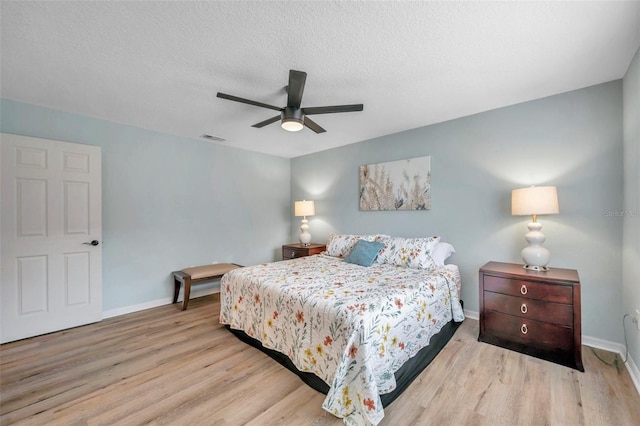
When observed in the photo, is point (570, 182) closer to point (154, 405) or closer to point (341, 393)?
point (341, 393)

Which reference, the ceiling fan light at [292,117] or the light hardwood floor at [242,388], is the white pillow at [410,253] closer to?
the light hardwood floor at [242,388]

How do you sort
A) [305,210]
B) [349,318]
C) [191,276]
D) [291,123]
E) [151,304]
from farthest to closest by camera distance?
[305,210] → [151,304] → [191,276] → [291,123] → [349,318]

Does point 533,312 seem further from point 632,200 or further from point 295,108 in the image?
point 295,108

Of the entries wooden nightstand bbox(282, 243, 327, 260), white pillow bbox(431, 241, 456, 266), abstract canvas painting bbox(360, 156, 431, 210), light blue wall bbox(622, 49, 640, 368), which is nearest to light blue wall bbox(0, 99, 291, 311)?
wooden nightstand bbox(282, 243, 327, 260)

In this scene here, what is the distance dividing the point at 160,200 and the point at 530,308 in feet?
14.5

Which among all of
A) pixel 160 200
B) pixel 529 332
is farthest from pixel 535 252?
pixel 160 200

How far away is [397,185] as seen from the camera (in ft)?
12.1

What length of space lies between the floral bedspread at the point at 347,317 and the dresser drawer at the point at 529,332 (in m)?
0.38

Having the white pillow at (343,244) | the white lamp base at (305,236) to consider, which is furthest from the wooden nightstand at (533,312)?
the white lamp base at (305,236)

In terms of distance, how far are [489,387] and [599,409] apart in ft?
1.92

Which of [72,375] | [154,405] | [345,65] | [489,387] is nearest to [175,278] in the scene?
[72,375]

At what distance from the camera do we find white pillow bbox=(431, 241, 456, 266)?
294 centimetres

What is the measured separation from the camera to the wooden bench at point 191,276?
342 centimetres

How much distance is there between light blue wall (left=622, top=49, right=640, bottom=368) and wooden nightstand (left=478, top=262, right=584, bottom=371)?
12.2 inches
